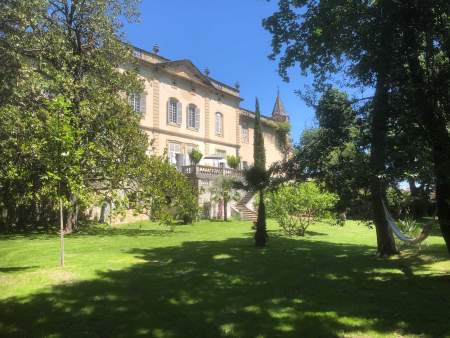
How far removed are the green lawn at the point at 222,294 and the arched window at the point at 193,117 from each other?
24519mm

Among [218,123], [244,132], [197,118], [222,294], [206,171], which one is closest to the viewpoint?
[222,294]

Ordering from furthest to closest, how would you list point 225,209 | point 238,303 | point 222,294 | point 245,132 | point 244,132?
point 245,132
point 244,132
point 225,209
point 222,294
point 238,303

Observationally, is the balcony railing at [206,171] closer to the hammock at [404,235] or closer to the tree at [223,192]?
the tree at [223,192]

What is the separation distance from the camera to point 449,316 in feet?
20.4

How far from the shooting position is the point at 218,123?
40.3 m

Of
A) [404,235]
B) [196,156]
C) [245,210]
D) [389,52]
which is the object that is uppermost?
[196,156]

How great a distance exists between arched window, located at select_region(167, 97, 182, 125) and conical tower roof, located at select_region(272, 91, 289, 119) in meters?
23.0

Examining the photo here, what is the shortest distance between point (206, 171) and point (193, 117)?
7580 millimetres

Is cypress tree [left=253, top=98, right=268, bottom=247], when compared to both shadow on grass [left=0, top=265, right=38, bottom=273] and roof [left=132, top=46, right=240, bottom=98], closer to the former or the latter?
shadow on grass [left=0, top=265, right=38, bottom=273]

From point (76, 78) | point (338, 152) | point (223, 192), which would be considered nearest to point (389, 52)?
point (338, 152)

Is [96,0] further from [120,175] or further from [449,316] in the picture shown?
[449,316]

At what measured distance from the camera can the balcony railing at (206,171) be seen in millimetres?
31172

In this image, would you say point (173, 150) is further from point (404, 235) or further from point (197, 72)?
point (404, 235)

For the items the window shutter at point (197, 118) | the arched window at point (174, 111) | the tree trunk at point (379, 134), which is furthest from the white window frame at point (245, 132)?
the tree trunk at point (379, 134)
